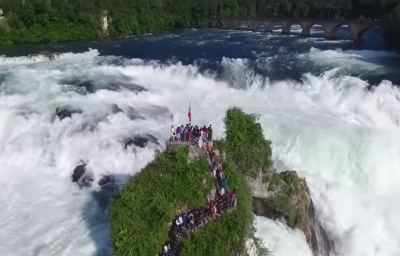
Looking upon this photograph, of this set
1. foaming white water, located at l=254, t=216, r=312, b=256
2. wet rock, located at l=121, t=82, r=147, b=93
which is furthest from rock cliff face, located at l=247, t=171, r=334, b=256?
wet rock, located at l=121, t=82, r=147, b=93

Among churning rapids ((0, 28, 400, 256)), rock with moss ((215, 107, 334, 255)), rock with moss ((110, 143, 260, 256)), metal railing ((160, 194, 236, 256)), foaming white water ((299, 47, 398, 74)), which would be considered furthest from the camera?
foaming white water ((299, 47, 398, 74))

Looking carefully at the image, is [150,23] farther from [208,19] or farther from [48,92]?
[48,92]

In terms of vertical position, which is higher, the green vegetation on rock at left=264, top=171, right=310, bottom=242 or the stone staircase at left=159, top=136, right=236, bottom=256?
the stone staircase at left=159, top=136, right=236, bottom=256

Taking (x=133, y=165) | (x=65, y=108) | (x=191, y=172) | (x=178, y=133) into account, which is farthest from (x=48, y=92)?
(x=191, y=172)

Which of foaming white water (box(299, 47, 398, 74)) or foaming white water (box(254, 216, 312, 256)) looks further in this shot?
foaming white water (box(299, 47, 398, 74))

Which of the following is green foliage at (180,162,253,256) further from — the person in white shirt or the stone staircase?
the person in white shirt

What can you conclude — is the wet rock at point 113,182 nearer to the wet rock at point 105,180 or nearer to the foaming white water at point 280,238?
the wet rock at point 105,180

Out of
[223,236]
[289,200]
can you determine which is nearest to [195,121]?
[289,200]
